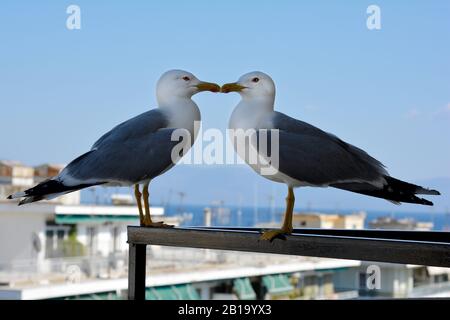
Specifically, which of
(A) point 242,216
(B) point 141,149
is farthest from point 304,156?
(A) point 242,216

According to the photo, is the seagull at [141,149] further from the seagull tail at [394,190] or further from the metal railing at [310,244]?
the seagull tail at [394,190]

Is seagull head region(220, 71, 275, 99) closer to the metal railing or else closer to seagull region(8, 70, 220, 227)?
seagull region(8, 70, 220, 227)

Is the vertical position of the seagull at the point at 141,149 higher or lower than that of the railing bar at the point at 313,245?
higher

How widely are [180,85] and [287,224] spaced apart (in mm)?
300

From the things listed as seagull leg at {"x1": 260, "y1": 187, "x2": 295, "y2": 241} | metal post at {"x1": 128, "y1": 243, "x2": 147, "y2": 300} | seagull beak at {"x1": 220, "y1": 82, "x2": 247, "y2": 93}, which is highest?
seagull beak at {"x1": 220, "y1": 82, "x2": 247, "y2": 93}

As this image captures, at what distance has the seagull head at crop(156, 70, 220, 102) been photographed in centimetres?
122

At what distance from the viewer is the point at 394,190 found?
107cm

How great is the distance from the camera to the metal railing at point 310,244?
0.78 m

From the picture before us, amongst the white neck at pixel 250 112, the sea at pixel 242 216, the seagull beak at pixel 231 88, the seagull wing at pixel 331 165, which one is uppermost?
the seagull beak at pixel 231 88

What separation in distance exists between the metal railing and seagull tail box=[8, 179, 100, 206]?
107mm

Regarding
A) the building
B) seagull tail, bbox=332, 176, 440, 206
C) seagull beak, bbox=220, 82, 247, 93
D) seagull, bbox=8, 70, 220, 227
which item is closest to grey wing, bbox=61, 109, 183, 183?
seagull, bbox=8, 70, 220, 227

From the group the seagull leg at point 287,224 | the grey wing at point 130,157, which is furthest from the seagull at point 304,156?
the grey wing at point 130,157

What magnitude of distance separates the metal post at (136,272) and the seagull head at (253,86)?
296 mm
